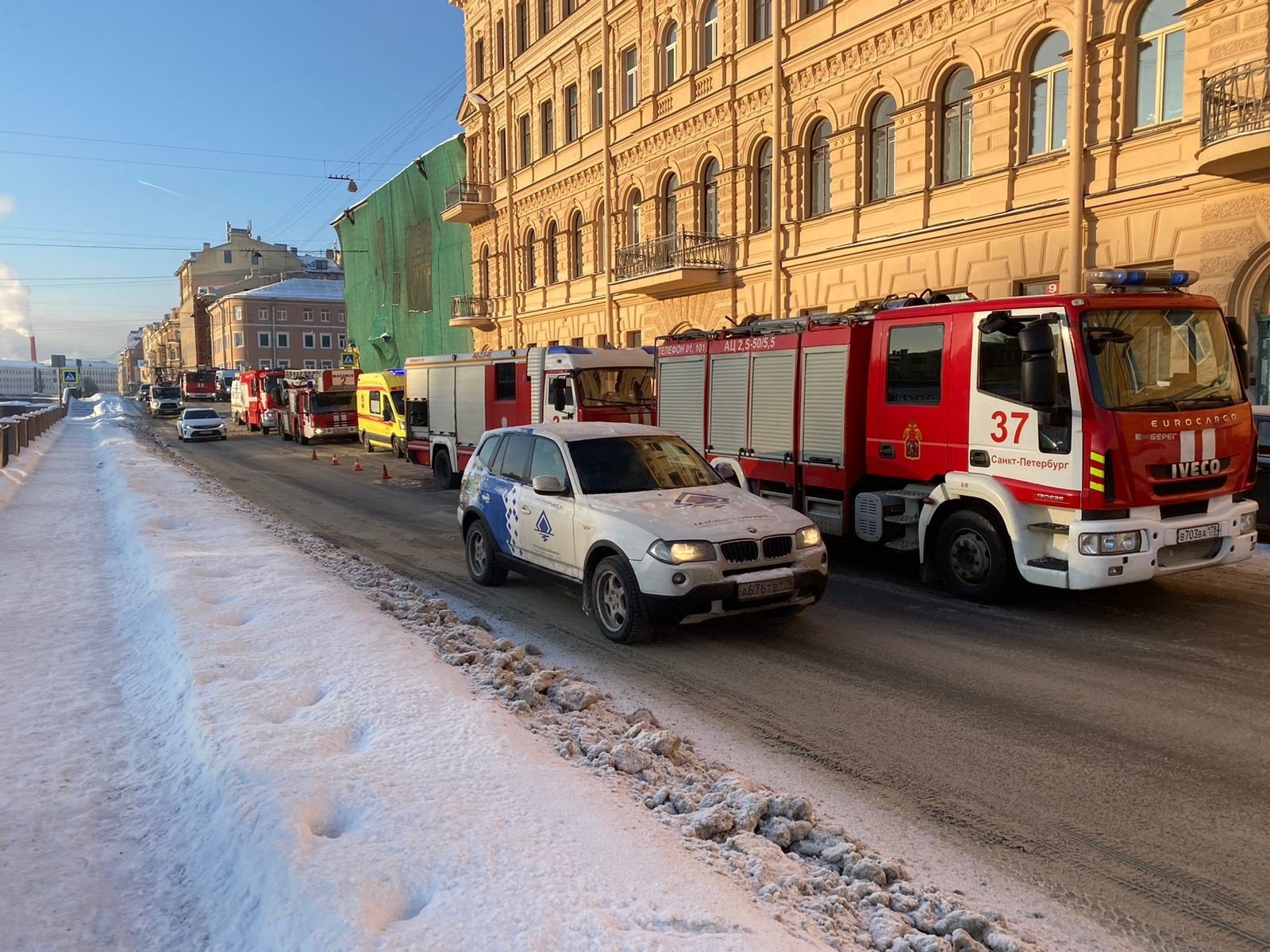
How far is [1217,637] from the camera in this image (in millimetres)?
7500

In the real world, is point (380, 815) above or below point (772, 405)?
below

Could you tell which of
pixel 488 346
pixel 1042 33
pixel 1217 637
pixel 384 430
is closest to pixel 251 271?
pixel 488 346

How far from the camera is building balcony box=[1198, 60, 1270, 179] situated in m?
12.5

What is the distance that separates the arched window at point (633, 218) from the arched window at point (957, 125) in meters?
11.9

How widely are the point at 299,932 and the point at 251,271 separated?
14178 cm

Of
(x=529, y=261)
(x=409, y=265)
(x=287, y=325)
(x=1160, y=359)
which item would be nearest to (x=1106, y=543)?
(x=1160, y=359)

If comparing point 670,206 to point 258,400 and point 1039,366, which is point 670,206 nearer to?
point 1039,366

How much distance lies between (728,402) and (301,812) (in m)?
9.50

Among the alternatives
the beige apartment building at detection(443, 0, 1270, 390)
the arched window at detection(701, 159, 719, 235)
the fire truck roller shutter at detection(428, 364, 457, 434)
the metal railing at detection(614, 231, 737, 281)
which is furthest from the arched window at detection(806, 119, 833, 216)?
the fire truck roller shutter at detection(428, 364, 457, 434)

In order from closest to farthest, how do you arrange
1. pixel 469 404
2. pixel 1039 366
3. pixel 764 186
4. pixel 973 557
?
pixel 1039 366
pixel 973 557
pixel 469 404
pixel 764 186

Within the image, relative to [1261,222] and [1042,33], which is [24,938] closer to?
[1261,222]

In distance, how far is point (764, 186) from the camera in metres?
23.4

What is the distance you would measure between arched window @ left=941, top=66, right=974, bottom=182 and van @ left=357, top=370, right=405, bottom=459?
15.3 metres

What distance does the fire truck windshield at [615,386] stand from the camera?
17.0m
